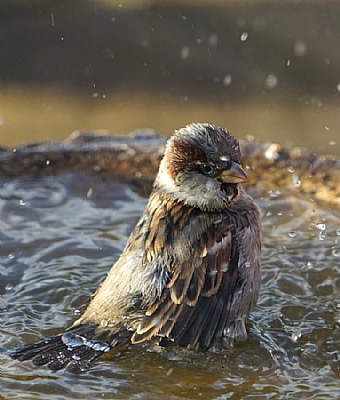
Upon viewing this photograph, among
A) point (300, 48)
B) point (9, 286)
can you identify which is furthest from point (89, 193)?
point (300, 48)

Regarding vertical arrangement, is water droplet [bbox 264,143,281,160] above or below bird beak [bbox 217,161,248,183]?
above

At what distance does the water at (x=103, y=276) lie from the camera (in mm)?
3137

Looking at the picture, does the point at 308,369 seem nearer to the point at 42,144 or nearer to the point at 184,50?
the point at 42,144

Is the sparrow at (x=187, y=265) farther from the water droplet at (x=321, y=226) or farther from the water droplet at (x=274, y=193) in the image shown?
the water droplet at (x=274, y=193)

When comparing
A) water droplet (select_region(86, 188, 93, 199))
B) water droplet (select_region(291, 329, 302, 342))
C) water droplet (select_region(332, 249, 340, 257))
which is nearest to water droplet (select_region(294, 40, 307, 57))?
water droplet (select_region(86, 188, 93, 199))

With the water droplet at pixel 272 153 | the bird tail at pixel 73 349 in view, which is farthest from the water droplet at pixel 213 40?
the bird tail at pixel 73 349

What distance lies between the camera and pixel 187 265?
11.5 ft

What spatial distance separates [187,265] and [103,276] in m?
0.74

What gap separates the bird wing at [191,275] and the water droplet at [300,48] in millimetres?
4840

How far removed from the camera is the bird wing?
3.45 metres

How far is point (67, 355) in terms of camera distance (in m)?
3.28

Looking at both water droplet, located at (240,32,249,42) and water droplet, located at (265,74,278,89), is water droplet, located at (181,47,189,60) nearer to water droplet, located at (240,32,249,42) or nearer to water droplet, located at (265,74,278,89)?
water droplet, located at (240,32,249,42)

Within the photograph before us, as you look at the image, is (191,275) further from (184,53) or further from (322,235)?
(184,53)

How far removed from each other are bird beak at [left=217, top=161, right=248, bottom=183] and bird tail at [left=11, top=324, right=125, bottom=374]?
29.0 inches
